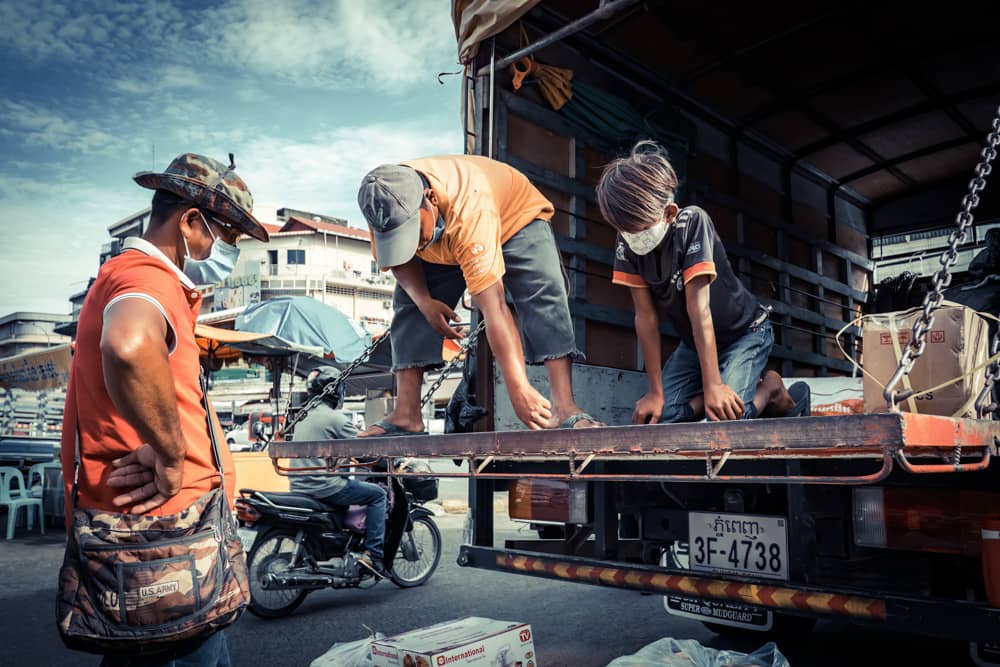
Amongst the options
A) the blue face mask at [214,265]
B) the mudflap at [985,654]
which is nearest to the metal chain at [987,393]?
the mudflap at [985,654]

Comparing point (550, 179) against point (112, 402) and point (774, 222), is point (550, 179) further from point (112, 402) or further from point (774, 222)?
point (112, 402)

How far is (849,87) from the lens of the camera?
5633 mm

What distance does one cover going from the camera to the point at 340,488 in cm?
543

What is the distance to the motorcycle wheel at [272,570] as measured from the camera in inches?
195

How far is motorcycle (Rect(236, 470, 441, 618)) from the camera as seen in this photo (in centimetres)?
500

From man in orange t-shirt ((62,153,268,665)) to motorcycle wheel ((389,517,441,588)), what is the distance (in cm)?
386

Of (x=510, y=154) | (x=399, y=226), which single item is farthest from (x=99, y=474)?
(x=510, y=154)

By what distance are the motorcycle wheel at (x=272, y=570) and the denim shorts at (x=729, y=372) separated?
2883mm

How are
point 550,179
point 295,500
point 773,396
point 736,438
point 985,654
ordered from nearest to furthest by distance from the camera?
point 736,438 → point 985,654 → point 773,396 → point 550,179 → point 295,500

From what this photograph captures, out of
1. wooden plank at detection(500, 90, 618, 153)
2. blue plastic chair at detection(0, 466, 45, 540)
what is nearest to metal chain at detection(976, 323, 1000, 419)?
wooden plank at detection(500, 90, 618, 153)

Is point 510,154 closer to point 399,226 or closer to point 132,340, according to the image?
point 399,226

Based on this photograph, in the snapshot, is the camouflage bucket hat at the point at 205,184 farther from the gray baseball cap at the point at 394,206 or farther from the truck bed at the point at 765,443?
the truck bed at the point at 765,443

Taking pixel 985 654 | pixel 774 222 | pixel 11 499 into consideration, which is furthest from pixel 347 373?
pixel 11 499

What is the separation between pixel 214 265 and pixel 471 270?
2.92 ft
